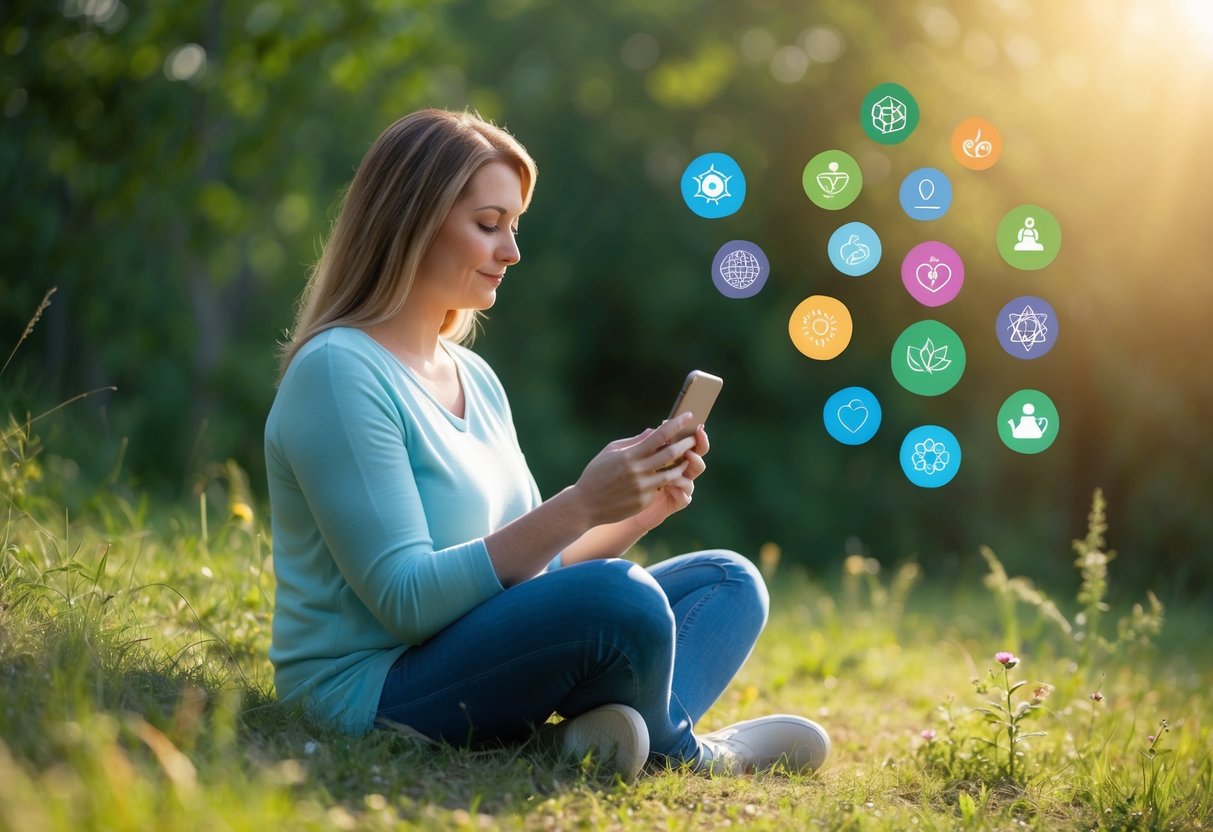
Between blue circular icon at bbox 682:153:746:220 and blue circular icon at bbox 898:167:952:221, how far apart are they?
556 millimetres

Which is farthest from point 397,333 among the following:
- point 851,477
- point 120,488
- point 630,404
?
point 630,404

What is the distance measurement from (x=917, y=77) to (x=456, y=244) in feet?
22.7

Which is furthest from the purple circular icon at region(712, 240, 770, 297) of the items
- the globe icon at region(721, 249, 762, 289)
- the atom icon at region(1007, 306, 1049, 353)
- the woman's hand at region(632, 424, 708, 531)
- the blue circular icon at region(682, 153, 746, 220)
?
the woman's hand at region(632, 424, 708, 531)

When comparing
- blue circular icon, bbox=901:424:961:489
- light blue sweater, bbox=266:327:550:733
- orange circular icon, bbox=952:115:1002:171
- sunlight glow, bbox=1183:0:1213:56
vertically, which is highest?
sunlight glow, bbox=1183:0:1213:56

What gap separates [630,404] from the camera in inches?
446

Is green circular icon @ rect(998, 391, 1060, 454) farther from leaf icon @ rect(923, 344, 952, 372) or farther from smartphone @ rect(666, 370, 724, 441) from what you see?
smartphone @ rect(666, 370, 724, 441)

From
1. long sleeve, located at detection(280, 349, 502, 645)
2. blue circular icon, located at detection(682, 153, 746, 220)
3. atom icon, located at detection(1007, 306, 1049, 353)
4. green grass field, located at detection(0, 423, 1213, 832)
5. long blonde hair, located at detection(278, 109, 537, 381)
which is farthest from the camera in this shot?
atom icon, located at detection(1007, 306, 1049, 353)

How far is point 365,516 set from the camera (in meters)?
2.03

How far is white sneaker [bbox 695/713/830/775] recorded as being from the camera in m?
2.47

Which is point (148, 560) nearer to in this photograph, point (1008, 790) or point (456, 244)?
point (456, 244)

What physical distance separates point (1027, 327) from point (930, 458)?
803 millimetres

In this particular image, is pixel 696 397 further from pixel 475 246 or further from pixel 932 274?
pixel 932 274

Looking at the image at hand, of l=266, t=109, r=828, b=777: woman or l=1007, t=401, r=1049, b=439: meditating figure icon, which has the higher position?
l=1007, t=401, r=1049, b=439: meditating figure icon

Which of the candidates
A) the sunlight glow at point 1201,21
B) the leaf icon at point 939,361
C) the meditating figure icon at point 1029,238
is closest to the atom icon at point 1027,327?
the meditating figure icon at point 1029,238
